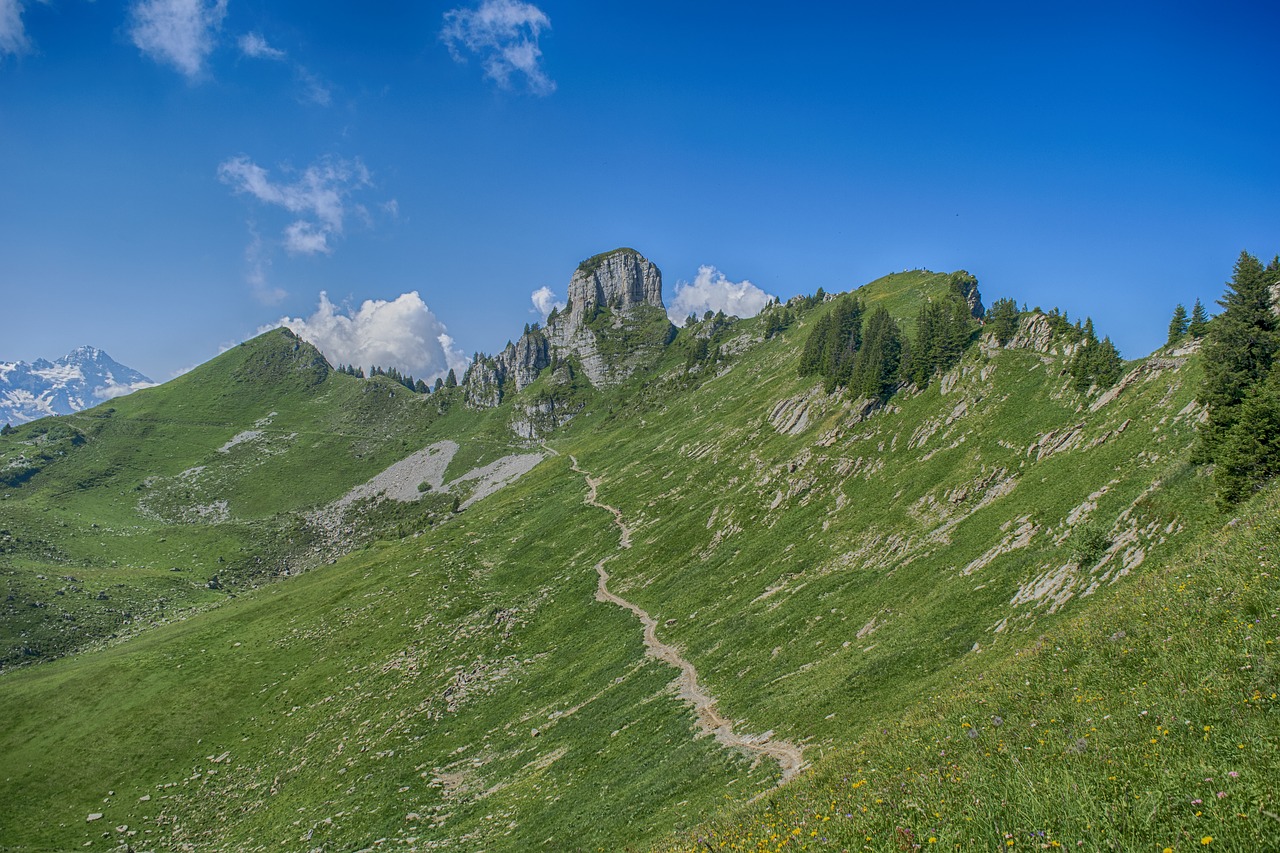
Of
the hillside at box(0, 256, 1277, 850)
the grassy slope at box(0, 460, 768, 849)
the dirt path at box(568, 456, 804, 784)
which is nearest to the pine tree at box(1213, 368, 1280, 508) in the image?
Result: the hillside at box(0, 256, 1277, 850)

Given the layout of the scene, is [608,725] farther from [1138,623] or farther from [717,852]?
[1138,623]

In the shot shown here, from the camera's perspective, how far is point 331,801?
4706cm

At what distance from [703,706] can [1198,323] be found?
5996 cm

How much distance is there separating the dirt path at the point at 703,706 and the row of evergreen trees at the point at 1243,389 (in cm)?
2453

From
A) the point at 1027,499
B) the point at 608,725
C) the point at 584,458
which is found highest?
the point at 584,458

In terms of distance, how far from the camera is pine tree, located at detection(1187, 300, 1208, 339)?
177 ft

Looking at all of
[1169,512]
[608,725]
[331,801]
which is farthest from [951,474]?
[331,801]

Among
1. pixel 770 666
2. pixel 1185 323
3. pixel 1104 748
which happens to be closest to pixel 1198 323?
pixel 1185 323

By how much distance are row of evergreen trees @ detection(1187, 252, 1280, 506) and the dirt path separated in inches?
966

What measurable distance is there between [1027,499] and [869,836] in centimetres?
4503

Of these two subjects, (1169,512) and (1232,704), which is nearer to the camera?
(1232,704)

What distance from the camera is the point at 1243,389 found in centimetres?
3425

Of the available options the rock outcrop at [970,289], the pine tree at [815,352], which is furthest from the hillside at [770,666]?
the rock outcrop at [970,289]

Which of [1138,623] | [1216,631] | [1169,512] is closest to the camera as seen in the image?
[1216,631]
